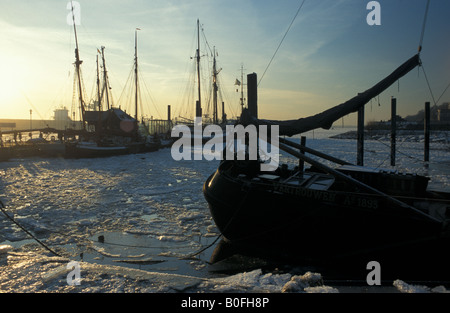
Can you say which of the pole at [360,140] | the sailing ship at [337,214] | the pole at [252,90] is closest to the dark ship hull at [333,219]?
the sailing ship at [337,214]

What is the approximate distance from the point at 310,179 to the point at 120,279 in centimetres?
547

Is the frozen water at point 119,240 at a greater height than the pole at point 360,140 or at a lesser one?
lesser

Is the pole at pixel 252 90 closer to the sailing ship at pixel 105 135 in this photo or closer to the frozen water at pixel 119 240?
the frozen water at pixel 119 240

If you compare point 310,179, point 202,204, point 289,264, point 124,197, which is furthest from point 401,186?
point 124,197

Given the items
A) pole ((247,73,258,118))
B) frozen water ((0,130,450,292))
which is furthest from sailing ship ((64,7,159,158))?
pole ((247,73,258,118))

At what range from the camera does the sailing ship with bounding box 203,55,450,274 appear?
5.71 m

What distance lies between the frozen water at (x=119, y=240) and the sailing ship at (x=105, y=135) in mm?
16760

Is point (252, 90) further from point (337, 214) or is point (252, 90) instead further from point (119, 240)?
point (119, 240)

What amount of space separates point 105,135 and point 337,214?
136 feet

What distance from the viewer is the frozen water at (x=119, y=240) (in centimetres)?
464

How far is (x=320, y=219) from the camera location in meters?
6.38

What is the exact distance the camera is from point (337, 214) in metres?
6.21
